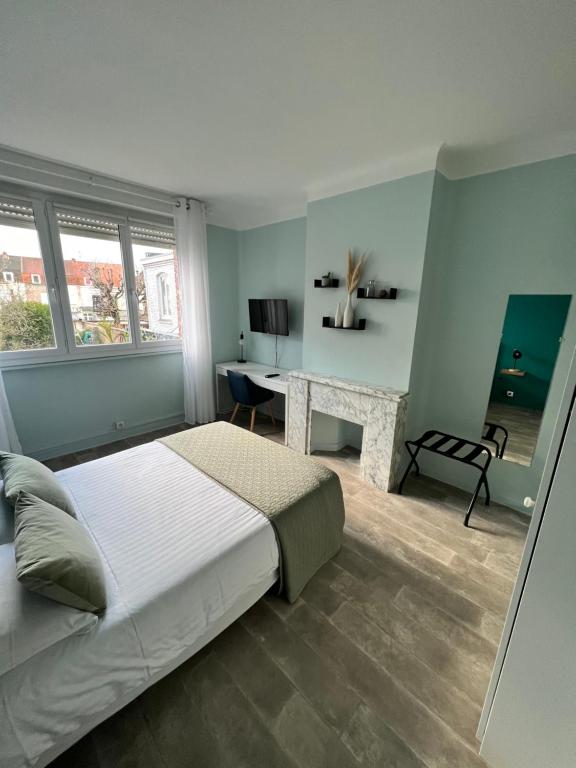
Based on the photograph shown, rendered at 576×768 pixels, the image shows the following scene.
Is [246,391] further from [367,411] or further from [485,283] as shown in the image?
[485,283]

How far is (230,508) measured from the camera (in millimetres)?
1496

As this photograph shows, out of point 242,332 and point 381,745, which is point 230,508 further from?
point 242,332

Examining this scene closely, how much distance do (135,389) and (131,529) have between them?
2.39m

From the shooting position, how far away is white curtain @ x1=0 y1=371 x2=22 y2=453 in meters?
2.47

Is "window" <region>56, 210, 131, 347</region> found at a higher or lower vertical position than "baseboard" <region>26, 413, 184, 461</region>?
higher

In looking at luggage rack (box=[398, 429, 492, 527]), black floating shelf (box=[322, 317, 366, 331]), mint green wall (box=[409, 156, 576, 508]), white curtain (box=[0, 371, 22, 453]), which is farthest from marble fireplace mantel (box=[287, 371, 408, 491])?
white curtain (box=[0, 371, 22, 453])

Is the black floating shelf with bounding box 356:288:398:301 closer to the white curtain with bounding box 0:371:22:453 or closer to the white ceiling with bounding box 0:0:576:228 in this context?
the white ceiling with bounding box 0:0:576:228

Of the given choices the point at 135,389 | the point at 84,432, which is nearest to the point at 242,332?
the point at 135,389

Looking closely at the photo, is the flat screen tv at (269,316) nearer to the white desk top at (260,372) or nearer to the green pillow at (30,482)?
the white desk top at (260,372)

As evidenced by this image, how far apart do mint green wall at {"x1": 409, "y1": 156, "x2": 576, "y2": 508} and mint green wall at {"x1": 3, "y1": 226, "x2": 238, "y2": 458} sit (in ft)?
8.60

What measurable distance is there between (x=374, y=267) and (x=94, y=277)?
2.71 meters

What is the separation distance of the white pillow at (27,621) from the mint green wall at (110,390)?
2.34 meters

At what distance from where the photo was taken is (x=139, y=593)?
1.06 meters

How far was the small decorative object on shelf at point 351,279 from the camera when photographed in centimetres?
257
